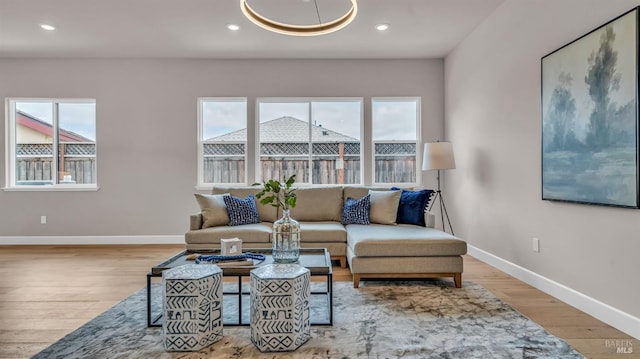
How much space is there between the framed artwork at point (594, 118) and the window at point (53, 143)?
18.9ft

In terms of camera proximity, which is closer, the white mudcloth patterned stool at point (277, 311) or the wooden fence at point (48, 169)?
the white mudcloth patterned stool at point (277, 311)

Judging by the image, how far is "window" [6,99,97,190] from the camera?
542 centimetres

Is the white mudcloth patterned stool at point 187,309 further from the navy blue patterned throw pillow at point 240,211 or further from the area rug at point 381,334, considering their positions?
the navy blue patterned throw pillow at point 240,211

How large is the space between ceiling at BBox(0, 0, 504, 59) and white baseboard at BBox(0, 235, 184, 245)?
2.60 meters

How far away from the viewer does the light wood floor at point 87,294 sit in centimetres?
222

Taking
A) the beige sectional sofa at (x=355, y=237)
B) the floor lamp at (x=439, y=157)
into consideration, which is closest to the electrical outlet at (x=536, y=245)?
the beige sectional sofa at (x=355, y=237)

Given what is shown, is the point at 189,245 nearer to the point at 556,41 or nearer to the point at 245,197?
→ the point at 245,197

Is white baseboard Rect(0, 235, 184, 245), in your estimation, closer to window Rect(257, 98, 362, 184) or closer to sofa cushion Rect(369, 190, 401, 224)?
window Rect(257, 98, 362, 184)

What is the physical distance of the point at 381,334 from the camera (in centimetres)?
227

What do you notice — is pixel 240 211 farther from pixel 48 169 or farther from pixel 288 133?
pixel 48 169

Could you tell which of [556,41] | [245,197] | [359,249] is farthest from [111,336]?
[556,41]

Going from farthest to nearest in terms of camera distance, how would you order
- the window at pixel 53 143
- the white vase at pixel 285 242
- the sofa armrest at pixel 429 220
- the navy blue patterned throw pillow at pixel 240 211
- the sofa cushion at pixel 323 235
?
the window at pixel 53 143
the navy blue patterned throw pillow at pixel 240 211
the sofa armrest at pixel 429 220
the sofa cushion at pixel 323 235
the white vase at pixel 285 242

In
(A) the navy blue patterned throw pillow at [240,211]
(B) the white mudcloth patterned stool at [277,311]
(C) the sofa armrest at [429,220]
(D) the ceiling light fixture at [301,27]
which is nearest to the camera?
(B) the white mudcloth patterned stool at [277,311]

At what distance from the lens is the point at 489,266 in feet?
13.1
